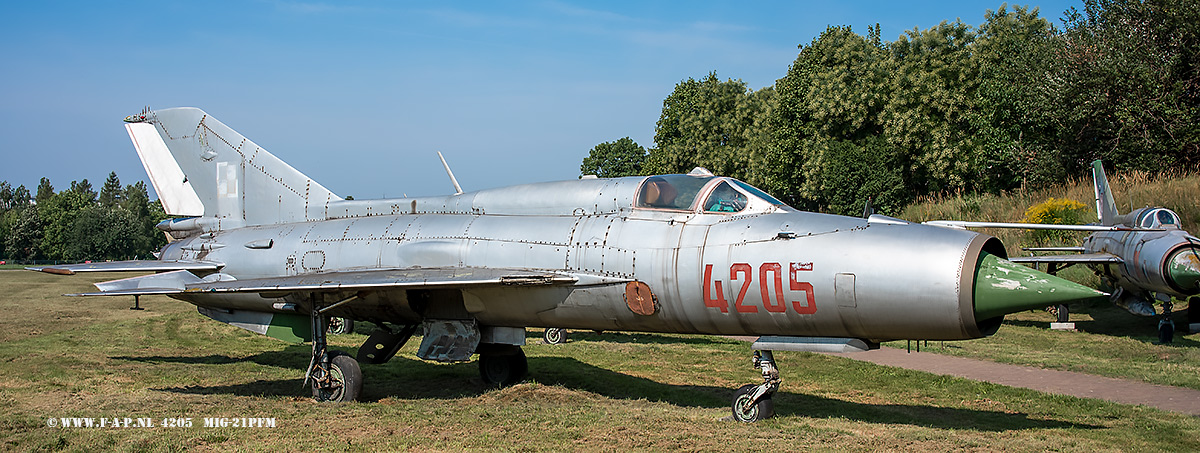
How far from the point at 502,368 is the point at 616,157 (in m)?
66.1

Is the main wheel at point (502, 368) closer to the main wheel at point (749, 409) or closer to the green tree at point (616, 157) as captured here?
the main wheel at point (749, 409)

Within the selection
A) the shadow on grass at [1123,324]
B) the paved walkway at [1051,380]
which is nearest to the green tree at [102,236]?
the shadow on grass at [1123,324]

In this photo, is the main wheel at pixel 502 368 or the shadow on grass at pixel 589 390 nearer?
the shadow on grass at pixel 589 390

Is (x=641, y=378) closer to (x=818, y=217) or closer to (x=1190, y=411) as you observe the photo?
(x=818, y=217)

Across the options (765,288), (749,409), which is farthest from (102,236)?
(765,288)

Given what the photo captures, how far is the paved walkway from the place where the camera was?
10.2 m

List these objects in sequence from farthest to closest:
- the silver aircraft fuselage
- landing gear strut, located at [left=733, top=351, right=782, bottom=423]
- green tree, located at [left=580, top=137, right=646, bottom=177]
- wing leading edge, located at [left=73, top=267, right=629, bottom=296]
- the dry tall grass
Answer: green tree, located at [left=580, top=137, right=646, bottom=177], the dry tall grass, wing leading edge, located at [left=73, top=267, right=629, bottom=296], landing gear strut, located at [left=733, top=351, right=782, bottom=423], the silver aircraft fuselage

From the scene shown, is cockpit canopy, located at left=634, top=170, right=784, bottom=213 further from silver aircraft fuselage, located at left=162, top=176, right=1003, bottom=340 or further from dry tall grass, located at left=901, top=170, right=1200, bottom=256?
dry tall grass, located at left=901, top=170, right=1200, bottom=256

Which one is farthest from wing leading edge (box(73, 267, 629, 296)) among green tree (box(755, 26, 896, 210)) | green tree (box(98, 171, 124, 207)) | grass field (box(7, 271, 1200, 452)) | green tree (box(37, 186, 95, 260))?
green tree (box(98, 171, 124, 207))

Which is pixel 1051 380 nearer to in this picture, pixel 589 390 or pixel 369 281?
pixel 589 390

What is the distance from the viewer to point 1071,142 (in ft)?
111

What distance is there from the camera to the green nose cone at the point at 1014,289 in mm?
6327

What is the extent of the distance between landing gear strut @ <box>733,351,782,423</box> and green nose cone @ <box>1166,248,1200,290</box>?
11625mm

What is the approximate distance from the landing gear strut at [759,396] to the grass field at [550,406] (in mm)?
219
